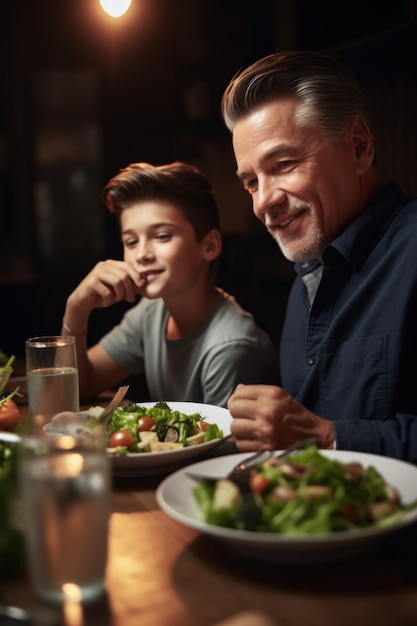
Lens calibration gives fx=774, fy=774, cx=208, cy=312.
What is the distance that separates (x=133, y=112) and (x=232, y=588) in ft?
15.9

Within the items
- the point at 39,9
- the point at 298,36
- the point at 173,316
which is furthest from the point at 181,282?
the point at 39,9

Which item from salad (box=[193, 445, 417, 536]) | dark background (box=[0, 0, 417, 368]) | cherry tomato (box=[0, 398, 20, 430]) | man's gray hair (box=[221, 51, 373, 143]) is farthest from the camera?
dark background (box=[0, 0, 417, 368])

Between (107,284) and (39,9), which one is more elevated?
(39,9)

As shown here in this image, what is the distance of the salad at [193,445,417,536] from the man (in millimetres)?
658

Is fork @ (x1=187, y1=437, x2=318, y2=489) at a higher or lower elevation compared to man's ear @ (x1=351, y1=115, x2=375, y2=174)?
lower

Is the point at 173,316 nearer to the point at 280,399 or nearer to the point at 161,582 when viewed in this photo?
the point at 280,399

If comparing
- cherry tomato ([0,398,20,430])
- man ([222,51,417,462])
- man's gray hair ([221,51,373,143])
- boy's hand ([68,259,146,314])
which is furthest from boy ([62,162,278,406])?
cherry tomato ([0,398,20,430])

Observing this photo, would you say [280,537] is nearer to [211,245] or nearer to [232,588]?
[232,588]

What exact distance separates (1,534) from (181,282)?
4.85ft

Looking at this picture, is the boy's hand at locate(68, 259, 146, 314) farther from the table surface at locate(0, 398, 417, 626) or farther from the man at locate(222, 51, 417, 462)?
the table surface at locate(0, 398, 417, 626)

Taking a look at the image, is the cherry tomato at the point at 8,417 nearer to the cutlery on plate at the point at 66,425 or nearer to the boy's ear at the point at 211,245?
the cutlery on plate at the point at 66,425

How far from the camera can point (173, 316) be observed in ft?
7.87

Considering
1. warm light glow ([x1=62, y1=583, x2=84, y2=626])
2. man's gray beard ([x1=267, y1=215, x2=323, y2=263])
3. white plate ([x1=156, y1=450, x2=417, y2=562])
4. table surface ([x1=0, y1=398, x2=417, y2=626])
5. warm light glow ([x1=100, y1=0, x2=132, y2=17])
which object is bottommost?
table surface ([x1=0, y1=398, x2=417, y2=626])

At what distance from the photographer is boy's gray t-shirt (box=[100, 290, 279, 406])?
217 cm
